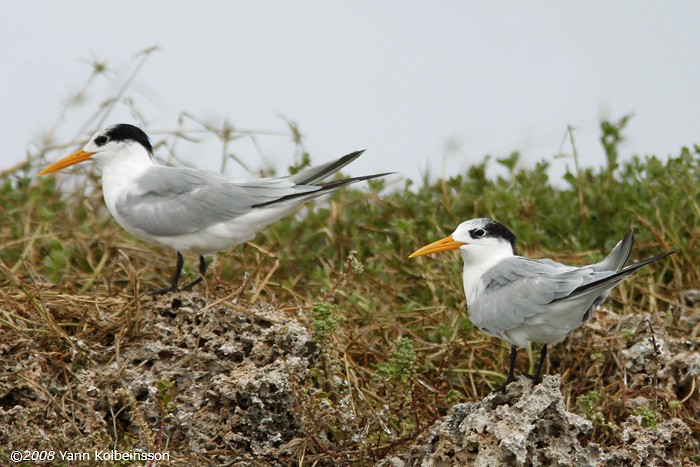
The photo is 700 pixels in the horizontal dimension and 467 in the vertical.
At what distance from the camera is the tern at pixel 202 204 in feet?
16.1

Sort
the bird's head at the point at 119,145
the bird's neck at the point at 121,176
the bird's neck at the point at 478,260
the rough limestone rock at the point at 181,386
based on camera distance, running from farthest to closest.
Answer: the bird's head at the point at 119,145 → the bird's neck at the point at 121,176 → the bird's neck at the point at 478,260 → the rough limestone rock at the point at 181,386

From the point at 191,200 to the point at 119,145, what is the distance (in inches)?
23.5

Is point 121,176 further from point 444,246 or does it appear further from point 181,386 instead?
point 444,246

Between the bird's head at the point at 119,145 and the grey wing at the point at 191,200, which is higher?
the bird's head at the point at 119,145

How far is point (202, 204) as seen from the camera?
4.96 m

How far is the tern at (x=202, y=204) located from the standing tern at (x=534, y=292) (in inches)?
31.2

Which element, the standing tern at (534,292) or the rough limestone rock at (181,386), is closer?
the standing tern at (534,292)

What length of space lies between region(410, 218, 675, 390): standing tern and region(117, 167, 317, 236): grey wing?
3.09 ft

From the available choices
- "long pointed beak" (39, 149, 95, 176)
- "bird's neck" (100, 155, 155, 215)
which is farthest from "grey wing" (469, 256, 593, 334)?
"long pointed beak" (39, 149, 95, 176)

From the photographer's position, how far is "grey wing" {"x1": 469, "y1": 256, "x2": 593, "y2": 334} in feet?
13.4

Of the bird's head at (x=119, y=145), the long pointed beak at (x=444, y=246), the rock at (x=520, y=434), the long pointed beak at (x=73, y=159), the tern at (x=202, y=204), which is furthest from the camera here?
the long pointed beak at (x=73, y=159)

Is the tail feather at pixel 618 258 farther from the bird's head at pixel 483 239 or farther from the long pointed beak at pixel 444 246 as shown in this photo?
the long pointed beak at pixel 444 246

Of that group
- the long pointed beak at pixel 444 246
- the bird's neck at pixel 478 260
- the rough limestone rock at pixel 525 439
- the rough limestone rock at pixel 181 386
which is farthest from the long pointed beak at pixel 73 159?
the rough limestone rock at pixel 525 439

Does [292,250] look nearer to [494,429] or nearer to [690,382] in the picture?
[690,382]
